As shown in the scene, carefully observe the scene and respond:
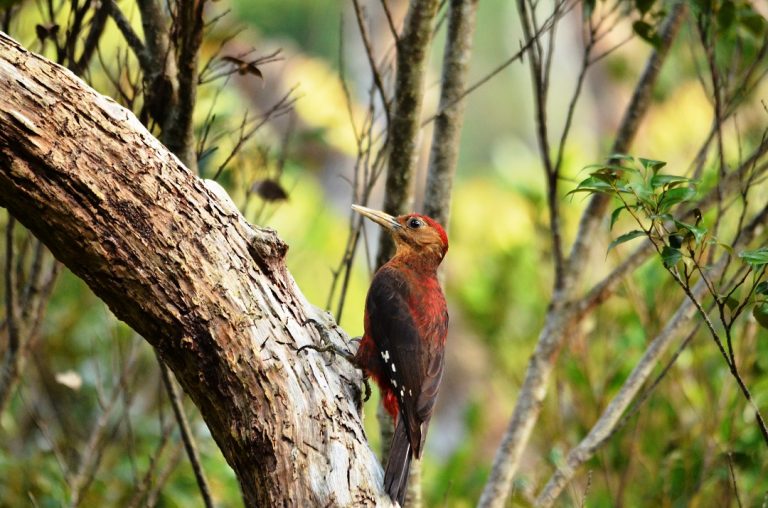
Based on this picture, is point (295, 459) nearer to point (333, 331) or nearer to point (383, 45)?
point (333, 331)

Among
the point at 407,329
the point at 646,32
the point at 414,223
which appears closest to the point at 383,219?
the point at 414,223

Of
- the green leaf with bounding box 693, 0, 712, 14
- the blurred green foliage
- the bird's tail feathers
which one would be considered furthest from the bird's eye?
the green leaf with bounding box 693, 0, 712, 14

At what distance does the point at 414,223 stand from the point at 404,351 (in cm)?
57

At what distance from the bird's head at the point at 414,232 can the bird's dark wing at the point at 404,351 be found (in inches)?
6.1

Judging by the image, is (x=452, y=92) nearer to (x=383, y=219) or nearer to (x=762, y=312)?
(x=383, y=219)

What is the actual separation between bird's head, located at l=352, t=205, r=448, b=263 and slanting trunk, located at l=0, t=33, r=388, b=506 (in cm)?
110

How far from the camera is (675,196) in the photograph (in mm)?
2365

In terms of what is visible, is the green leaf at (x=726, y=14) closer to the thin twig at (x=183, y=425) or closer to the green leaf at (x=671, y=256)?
the green leaf at (x=671, y=256)

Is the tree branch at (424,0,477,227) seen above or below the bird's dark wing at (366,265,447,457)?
above

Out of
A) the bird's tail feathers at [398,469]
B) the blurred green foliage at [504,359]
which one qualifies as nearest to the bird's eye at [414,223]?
the blurred green foliage at [504,359]

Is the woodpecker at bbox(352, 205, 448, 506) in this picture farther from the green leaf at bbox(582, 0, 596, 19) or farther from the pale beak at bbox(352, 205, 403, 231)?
the green leaf at bbox(582, 0, 596, 19)

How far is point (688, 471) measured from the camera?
4543mm

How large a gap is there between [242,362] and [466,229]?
21.8 ft

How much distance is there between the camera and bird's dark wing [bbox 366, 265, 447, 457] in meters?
3.23
